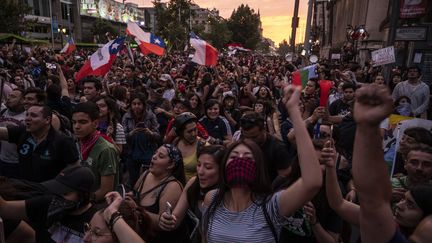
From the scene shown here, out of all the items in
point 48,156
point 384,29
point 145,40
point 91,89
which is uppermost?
point 384,29

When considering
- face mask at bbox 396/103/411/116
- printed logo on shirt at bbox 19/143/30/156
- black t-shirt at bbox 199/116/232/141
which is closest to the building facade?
face mask at bbox 396/103/411/116

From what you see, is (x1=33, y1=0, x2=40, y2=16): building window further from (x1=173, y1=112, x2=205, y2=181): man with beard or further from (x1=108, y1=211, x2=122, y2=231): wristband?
(x1=108, y1=211, x2=122, y2=231): wristband

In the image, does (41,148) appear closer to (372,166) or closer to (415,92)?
(372,166)

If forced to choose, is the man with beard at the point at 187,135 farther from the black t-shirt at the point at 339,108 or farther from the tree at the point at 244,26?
the tree at the point at 244,26

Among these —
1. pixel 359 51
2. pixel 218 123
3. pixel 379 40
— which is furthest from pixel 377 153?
pixel 359 51

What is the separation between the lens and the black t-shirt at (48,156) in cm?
362

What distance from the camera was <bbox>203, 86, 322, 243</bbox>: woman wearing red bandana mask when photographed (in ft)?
6.62

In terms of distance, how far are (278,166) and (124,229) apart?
7.09 ft

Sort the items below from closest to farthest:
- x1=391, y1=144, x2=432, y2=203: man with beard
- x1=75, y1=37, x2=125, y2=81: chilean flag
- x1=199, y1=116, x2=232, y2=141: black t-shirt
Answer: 1. x1=391, y1=144, x2=432, y2=203: man with beard
2. x1=199, y1=116, x2=232, y2=141: black t-shirt
3. x1=75, y1=37, x2=125, y2=81: chilean flag

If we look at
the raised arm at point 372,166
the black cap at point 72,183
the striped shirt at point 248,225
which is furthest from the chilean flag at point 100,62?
the raised arm at point 372,166

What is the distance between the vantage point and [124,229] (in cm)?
214

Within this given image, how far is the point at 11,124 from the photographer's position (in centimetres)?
473

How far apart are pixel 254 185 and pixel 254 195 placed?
8 cm

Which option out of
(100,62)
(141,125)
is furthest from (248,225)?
(100,62)
